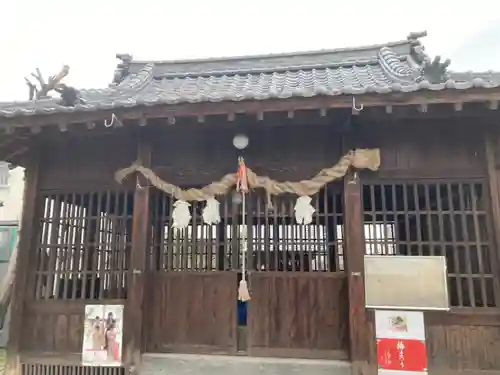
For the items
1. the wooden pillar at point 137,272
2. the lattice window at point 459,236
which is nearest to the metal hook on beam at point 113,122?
the wooden pillar at point 137,272

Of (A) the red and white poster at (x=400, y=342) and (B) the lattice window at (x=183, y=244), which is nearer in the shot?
(A) the red and white poster at (x=400, y=342)

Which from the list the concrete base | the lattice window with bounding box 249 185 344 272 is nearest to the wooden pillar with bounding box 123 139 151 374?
the concrete base

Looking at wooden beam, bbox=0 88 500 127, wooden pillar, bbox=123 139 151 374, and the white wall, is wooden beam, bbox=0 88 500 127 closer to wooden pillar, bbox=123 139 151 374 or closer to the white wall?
wooden pillar, bbox=123 139 151 374

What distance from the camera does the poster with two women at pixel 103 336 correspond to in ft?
21.1

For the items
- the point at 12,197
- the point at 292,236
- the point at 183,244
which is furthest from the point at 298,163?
the point at 12,197

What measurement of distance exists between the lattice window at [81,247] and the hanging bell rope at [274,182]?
0.82 metres

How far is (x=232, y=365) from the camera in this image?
6191 mm

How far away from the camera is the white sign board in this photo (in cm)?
594

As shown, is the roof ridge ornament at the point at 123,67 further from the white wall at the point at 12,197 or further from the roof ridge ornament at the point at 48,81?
the white wall at the point at 12,197

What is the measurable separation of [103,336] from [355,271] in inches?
161

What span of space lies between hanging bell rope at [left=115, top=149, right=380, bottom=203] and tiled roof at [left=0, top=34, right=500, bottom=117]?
5.33 feet

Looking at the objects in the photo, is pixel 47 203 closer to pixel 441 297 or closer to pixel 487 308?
pixel 441 297

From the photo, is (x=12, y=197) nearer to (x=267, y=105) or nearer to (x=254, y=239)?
(x=254, y=239)

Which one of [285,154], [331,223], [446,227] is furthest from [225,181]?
[446,227]
